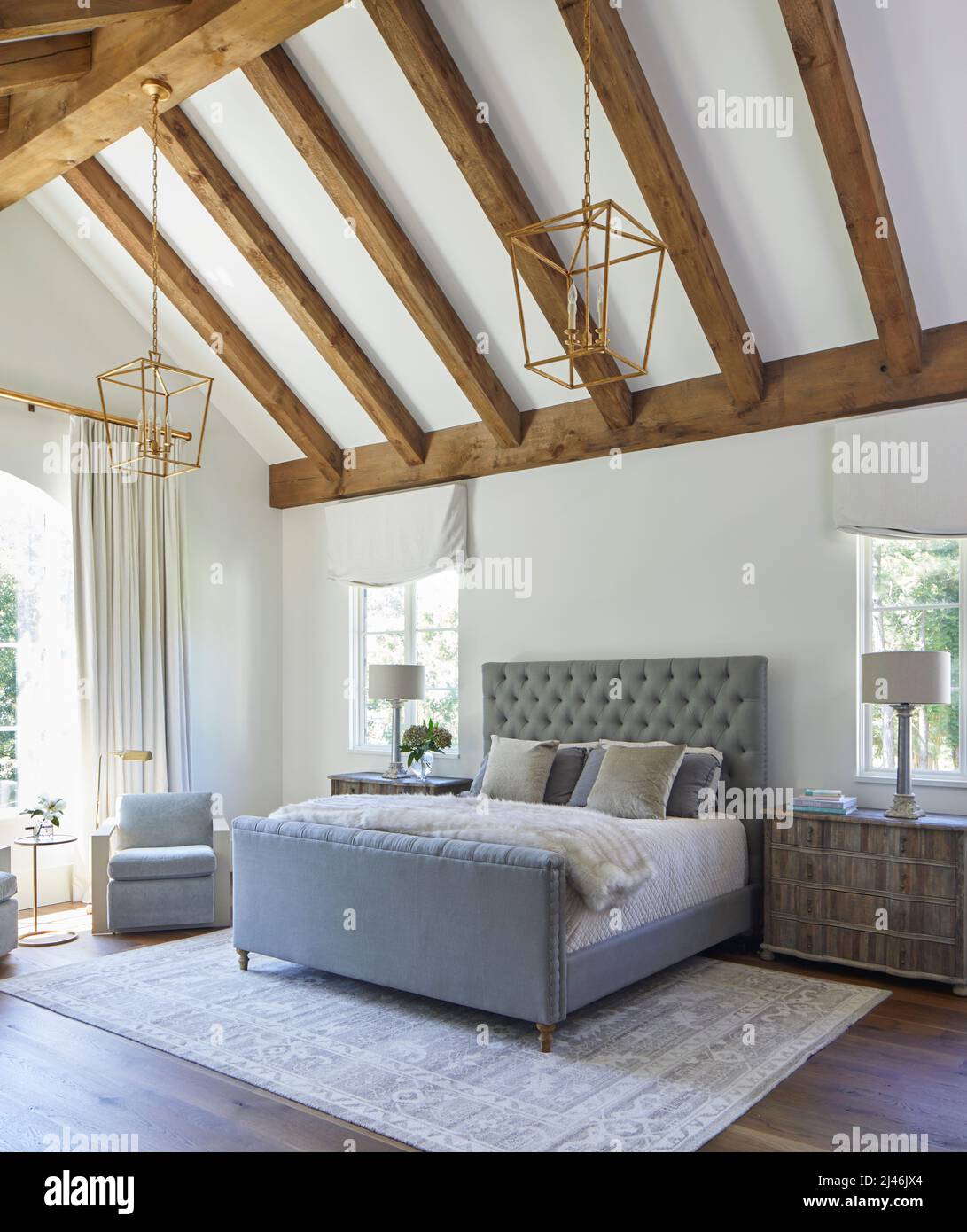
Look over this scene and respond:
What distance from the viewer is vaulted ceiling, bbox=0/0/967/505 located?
4.12 metres

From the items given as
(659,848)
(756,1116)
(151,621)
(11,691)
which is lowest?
(756,1116)

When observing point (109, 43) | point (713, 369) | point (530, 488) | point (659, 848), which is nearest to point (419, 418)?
point (530, 488)

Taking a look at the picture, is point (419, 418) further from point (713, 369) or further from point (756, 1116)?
point (756, 1116)

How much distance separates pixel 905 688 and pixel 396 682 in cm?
307

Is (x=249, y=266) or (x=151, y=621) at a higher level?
(x=249, y=266)

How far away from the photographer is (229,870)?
5.68 metres

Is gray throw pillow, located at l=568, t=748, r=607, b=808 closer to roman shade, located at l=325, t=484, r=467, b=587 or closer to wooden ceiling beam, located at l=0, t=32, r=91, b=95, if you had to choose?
roman shade, located at l=325, t=484, r=467, b=587

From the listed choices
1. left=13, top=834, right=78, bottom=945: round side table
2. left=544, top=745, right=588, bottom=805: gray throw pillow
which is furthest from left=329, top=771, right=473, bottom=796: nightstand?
left=13, top=834, right=78, bottom=945: round side table

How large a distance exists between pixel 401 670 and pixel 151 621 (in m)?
1.67

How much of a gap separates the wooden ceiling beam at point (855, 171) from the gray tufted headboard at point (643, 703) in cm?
175

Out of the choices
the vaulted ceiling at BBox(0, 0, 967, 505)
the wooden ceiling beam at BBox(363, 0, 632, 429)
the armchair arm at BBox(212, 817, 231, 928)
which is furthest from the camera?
the armchair arm at BBox(212, 817, 231, 928)

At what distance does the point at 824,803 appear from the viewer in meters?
4.87
